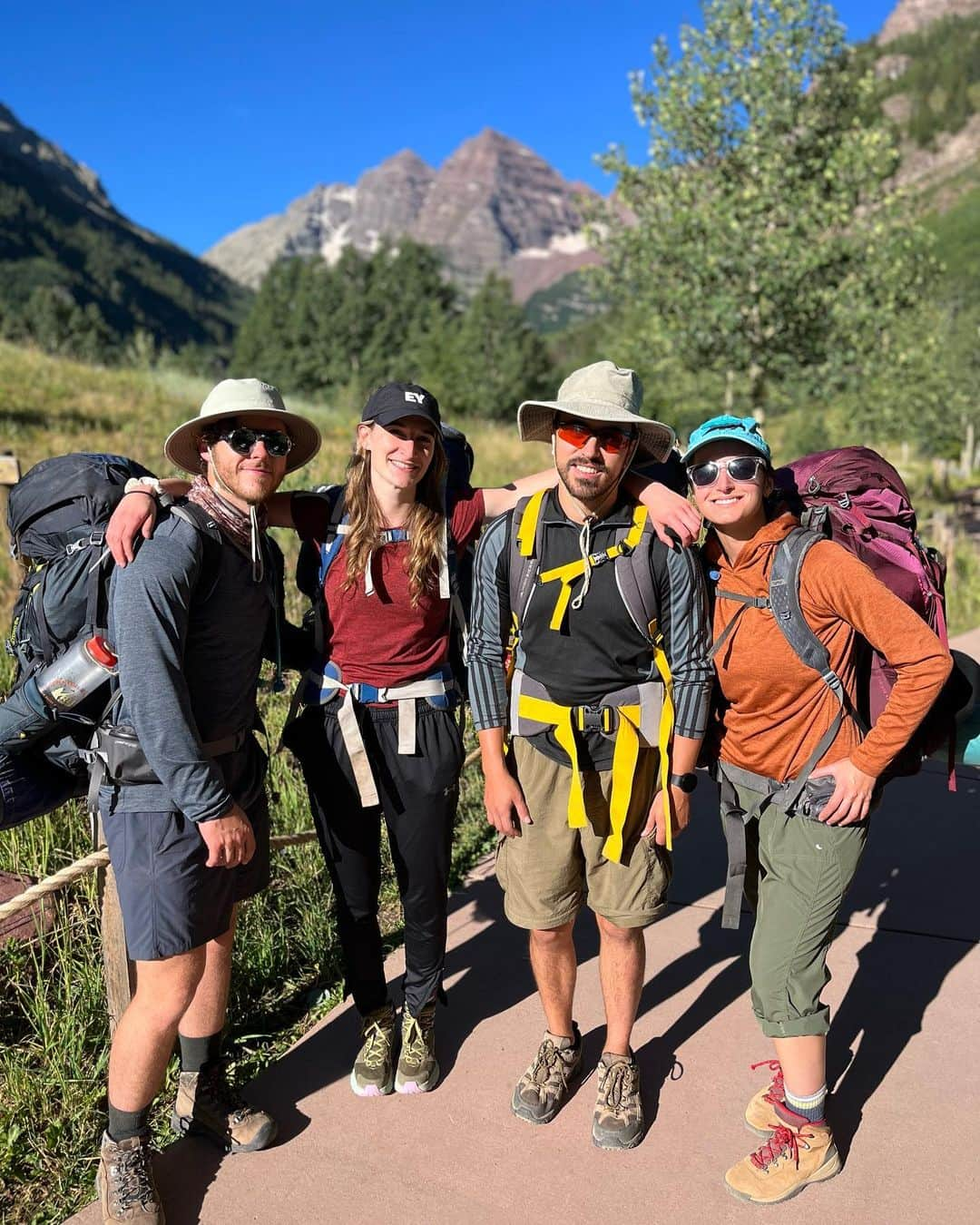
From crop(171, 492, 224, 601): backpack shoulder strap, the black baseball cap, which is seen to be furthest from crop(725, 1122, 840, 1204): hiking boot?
the black baseball cap

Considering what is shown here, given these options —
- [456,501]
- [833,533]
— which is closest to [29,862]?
[456,501]

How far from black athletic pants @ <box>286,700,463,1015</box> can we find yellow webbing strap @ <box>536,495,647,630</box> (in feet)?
1.61

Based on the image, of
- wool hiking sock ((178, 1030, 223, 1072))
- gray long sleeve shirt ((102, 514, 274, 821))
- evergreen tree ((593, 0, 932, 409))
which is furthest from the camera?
evergreen tree ((593, 0, 932, 409))

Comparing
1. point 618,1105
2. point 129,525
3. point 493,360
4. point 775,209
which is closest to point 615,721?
point 618,1105

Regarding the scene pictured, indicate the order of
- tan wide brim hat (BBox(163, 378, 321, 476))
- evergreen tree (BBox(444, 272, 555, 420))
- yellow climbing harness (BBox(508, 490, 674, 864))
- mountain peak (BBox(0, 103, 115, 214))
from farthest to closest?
mountain peak (BBox(0, 103, 115, 214))
evergreen tree (BBox(444, 272, 555, 420))
yellow climbing harness (BBox(508, 490, 674, 864))
tan wide brim hat (BBox(163, 378, 321, 476))

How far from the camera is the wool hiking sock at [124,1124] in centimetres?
222

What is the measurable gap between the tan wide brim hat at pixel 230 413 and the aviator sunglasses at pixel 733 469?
98 cm

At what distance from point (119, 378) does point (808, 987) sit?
568 inches

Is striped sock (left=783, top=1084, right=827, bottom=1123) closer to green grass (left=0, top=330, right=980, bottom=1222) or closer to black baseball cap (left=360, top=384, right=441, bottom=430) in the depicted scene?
green grass (left=0, top=330, right=980, bottom=1222)

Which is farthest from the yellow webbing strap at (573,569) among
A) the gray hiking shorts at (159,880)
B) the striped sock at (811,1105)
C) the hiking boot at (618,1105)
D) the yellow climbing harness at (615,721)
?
the striped sock at (811,1105)

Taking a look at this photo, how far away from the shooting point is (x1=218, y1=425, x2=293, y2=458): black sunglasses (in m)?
2.32

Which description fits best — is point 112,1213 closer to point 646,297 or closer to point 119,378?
point 646,297

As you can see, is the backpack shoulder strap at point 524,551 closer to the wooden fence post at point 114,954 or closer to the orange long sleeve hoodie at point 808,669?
the orange long sleeve hoodie at point 808,669

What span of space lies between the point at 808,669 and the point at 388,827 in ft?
4.08
